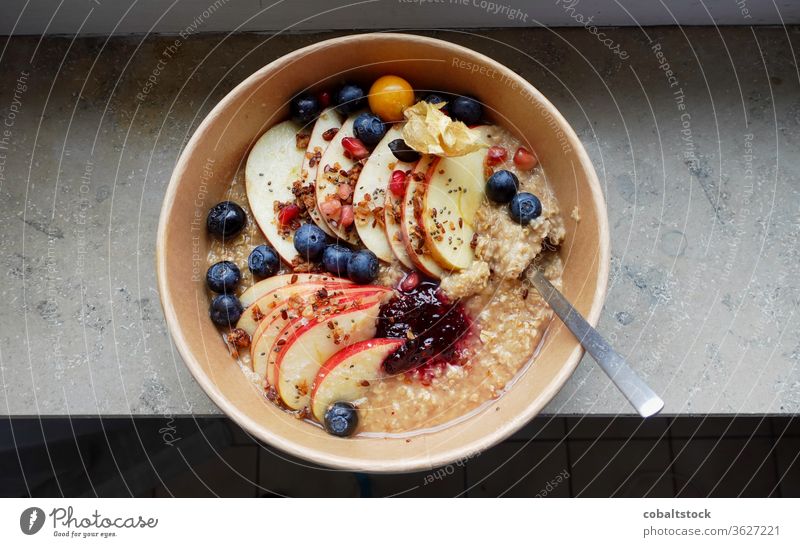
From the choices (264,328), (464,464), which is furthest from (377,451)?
(464,464)

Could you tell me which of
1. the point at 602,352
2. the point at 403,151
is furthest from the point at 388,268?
the point at 602,352

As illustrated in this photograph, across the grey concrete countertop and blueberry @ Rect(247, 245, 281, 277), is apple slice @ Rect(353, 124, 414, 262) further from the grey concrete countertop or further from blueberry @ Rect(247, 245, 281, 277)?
the grey concrete countertop

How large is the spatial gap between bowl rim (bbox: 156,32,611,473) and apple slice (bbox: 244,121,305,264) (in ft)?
0.53

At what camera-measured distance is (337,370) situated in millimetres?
1737

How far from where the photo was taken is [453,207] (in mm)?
1810

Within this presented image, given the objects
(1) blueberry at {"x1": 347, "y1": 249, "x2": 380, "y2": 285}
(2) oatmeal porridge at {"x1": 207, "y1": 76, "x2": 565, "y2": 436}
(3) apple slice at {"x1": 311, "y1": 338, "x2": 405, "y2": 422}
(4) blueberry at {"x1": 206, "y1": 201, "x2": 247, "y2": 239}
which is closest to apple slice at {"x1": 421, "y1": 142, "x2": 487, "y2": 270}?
(2) oatmeal porridge at {"x1": 207, "y1": 76, "x2": 565, "y2": 436}

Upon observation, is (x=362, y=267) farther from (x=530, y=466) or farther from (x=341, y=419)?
(x=530, y=466)

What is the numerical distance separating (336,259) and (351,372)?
0.87 ft

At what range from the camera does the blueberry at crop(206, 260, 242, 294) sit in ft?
5.89

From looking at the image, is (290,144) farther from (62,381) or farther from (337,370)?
(62,381)

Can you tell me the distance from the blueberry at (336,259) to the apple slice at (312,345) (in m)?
0.11

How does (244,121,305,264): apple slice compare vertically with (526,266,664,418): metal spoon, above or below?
below

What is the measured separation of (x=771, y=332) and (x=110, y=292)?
5.73ft
